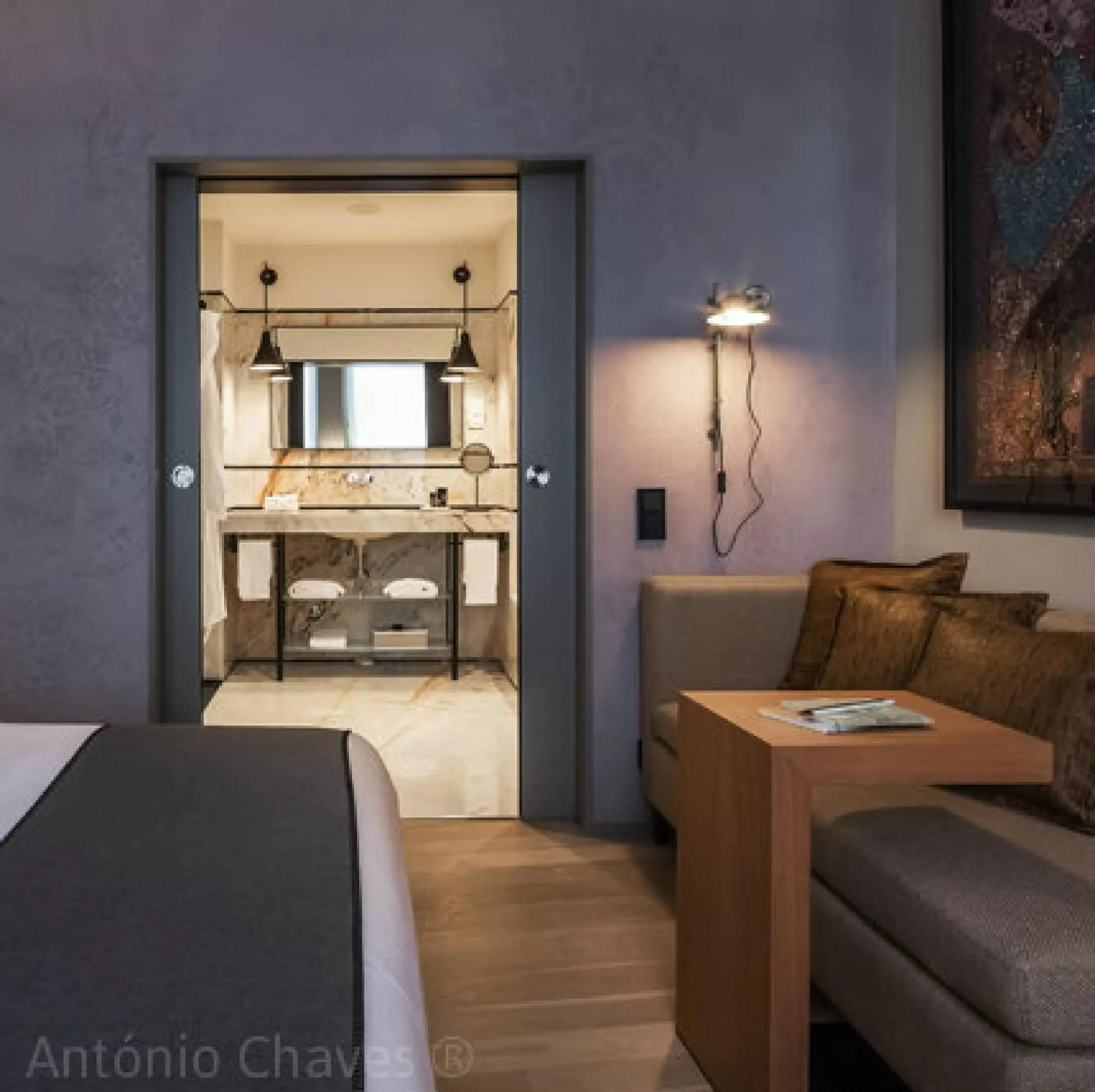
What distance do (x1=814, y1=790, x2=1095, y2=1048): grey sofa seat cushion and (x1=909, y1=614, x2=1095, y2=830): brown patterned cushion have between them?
1.9 inches

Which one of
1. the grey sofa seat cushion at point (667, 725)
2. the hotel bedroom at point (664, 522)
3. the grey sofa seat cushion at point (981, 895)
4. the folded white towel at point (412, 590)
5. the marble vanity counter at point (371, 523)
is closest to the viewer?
the grey sofa seat cushion at point (981, 895)

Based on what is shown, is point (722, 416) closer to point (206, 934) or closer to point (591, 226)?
point (591, 226)

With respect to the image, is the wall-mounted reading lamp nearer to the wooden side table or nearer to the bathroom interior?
the wooden side table

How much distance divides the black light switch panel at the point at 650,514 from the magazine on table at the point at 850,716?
1454 millimetres

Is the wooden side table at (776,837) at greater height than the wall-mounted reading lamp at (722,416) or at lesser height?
lesser

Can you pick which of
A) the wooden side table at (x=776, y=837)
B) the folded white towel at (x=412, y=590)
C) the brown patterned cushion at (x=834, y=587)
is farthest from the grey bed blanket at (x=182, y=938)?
the folded white towel at (x=412, y=590)

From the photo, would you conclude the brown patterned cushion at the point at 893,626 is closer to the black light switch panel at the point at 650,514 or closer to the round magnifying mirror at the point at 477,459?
the black light switch panel at the point at 650,514

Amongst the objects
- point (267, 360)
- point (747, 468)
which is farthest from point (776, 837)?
point (267, 360)

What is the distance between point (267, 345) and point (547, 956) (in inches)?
194

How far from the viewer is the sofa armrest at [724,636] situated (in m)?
3.26

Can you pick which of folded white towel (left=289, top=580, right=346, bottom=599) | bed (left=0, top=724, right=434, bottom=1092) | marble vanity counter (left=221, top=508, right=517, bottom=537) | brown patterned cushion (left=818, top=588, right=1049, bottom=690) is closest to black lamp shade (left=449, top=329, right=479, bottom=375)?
marble vanity counter (left=221, top=508, right=517, bottom=537)

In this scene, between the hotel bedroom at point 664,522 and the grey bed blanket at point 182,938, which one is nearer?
the grey bed blanket at point 182,938

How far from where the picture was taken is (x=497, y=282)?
22.8ft

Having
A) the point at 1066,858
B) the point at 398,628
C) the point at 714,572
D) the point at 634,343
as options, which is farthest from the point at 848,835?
the point at 398,628
